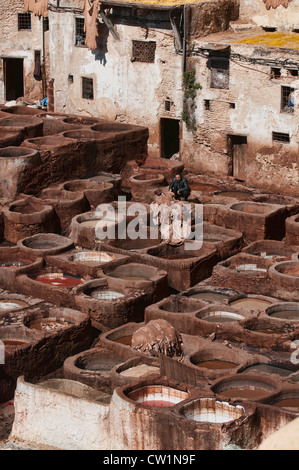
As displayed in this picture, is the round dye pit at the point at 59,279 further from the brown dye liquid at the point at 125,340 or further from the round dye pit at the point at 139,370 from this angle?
the round dye pit at the point at 139,370

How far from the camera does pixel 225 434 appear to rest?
1686 cm

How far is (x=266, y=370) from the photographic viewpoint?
801 inches

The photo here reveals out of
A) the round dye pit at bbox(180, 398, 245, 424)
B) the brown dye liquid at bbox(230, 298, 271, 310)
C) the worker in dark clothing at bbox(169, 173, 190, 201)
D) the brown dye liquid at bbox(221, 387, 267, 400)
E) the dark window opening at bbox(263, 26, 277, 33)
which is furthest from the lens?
the dark window opening at bbox(263, 26, 277, 33)

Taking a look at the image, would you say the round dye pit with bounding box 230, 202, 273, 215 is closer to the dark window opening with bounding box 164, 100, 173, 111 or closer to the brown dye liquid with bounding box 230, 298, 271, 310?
the brown dye liquid with bounding box 230, 298, 271, 310

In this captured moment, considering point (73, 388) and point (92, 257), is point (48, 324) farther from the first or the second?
point (92, 257)

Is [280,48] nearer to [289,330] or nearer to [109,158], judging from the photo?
[109,158]

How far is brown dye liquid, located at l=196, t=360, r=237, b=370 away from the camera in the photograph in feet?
67.8

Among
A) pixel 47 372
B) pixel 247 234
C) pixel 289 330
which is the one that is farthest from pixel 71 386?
pixel 247 234

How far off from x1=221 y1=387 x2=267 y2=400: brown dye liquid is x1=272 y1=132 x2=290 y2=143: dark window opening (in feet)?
41.8

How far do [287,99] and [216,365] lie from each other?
11.7m

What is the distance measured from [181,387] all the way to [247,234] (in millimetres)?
9875

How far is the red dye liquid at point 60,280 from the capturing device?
24.5 metres

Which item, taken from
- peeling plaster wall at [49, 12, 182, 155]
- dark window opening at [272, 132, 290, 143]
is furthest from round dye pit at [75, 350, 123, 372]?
peeling plaster wall at [49, 12, 182, 155]

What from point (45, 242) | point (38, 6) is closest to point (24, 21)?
point (38, 6)
